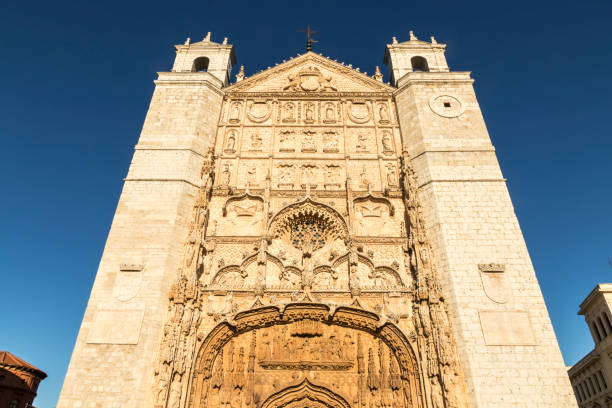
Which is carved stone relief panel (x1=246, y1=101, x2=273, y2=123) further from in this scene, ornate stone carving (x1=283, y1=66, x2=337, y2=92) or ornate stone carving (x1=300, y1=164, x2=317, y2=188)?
ornate stone carving (x1=300, y1=164, x2=317, y2=188)

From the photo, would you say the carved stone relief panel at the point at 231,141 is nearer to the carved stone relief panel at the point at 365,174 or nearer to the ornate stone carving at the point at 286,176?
the ornate stone carving at the point at 286,176

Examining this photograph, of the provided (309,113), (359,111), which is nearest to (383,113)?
(359,111)

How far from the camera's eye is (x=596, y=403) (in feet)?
63.0

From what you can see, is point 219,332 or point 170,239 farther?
point 170,239

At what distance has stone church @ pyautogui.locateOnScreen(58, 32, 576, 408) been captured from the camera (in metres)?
8.73

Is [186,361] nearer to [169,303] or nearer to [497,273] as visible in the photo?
[169,303]

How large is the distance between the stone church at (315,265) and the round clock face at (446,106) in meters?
0.08

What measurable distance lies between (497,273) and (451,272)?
3.57 ft

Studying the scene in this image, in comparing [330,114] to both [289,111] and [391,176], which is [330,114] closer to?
[289,111]

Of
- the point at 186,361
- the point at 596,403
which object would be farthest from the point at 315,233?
the point at 596,403

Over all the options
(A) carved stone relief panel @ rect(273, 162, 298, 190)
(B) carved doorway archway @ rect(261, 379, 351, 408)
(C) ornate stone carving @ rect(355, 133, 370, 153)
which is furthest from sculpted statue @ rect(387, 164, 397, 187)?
(B) carved doorway archway @ rect(261, 379, 351, 408)

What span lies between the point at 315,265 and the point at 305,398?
3147 millimetres

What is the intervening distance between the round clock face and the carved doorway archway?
8.95 m

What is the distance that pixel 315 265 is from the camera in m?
10.7
